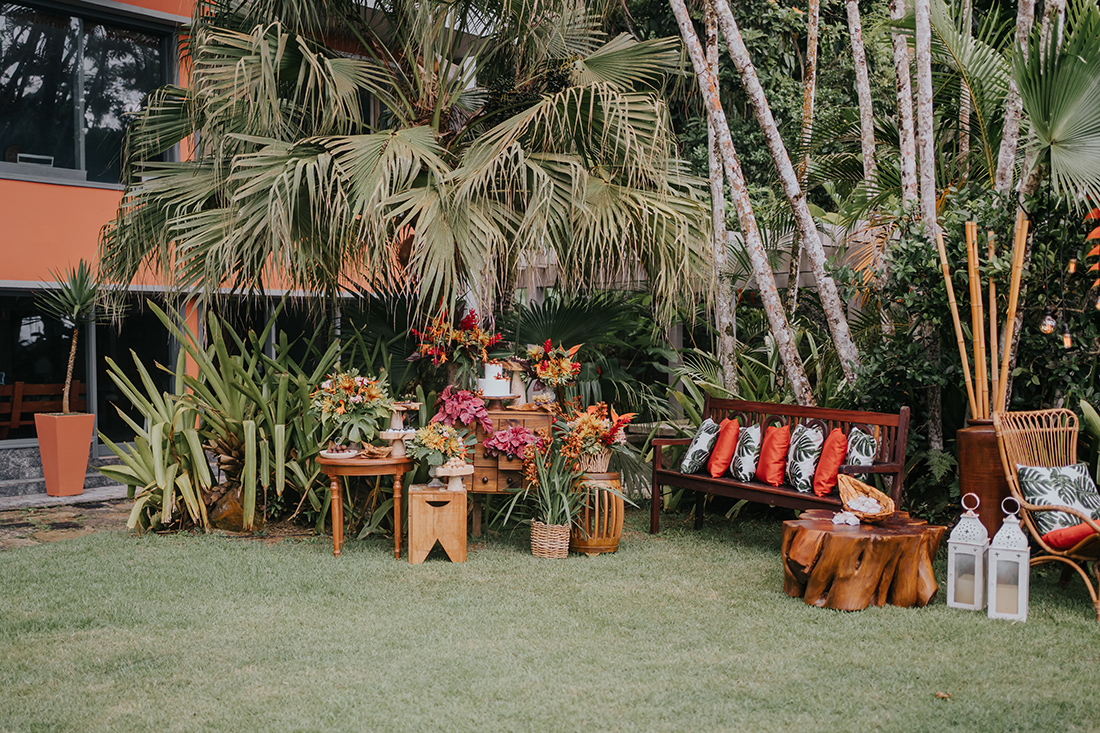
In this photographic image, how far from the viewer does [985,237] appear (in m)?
5.02

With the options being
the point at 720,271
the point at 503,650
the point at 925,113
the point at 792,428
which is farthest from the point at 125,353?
the point at 925,113

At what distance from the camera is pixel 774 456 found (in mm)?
5355

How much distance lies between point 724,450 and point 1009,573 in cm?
196

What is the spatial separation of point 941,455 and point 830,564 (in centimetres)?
162

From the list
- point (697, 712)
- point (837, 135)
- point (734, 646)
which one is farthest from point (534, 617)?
point (837, 135)

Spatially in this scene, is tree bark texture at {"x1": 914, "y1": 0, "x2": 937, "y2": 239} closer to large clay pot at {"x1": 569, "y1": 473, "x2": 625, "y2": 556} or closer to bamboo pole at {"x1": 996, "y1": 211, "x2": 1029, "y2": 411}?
bamboo pole at {"x1": 996, "y1": 211, "x2": 1029, "y2": 411}

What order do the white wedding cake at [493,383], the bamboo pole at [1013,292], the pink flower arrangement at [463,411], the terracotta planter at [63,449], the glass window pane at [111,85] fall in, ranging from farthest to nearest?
the glass window pane at [111,85]
the terracotta planter at [63,449]
the white wedding cake at [493,383]
the pink flower arrangement at [463,411]
the bamboo pole at [1013,292]

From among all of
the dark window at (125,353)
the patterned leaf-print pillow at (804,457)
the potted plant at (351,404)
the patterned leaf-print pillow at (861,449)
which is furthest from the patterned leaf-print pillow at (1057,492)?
the dark window at (125,353)

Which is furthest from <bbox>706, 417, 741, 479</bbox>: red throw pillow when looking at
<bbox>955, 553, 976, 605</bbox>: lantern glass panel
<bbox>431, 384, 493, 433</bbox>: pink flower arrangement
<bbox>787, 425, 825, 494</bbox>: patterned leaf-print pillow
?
<bbox>955, 553, 976, 605</bbox>: lantern glass panel

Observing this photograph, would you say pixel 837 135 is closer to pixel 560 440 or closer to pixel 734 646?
pixel 560 440

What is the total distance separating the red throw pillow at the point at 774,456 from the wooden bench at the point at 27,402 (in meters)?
6.25

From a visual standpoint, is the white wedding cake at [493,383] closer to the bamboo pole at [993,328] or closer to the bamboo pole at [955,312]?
the bamboo pole at [955,312]

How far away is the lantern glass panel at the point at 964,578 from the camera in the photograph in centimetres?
418

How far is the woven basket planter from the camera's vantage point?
17.3 feet
